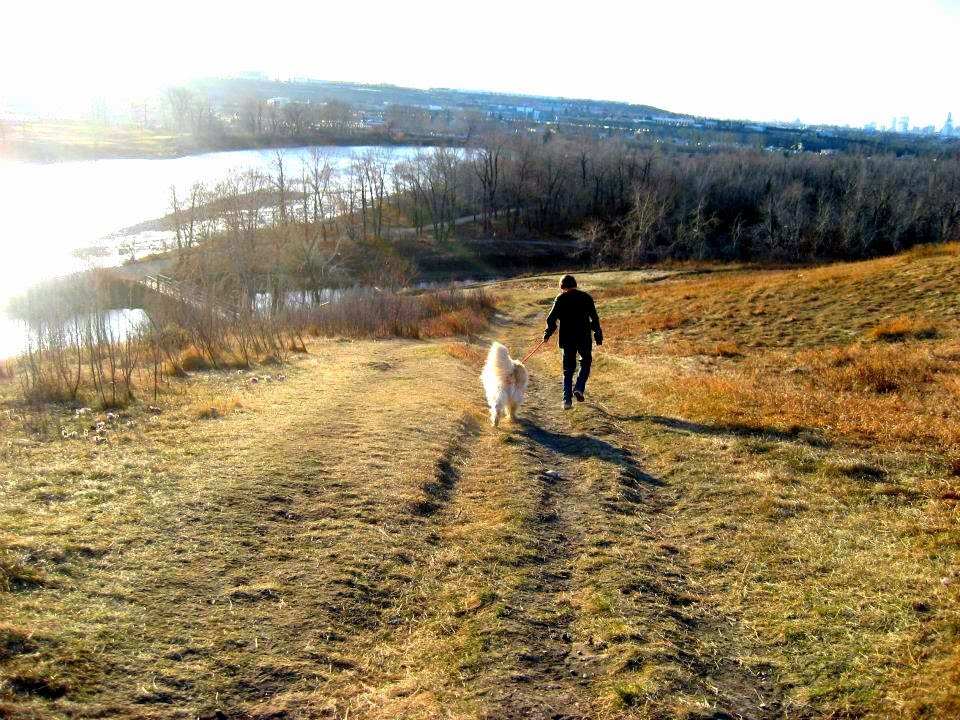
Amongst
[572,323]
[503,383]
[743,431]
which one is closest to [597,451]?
[503,383]

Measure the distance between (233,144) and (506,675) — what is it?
415ft

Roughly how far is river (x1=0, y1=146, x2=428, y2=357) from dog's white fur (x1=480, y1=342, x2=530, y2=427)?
99.8 ft

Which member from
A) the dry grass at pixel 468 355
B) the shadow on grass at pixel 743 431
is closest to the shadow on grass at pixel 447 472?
the shadow on grass at pixel 743 431

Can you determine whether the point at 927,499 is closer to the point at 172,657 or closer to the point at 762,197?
the point at 172,657

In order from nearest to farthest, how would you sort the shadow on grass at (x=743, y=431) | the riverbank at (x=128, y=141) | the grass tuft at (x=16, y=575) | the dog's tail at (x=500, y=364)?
the grass tuft at (x=16, y=575)
the shadow on grass at (x=743, y=431)
the dog's tail at (x=500, y=364)
the riverbank at (x=128, y=141)

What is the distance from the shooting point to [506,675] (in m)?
4.94

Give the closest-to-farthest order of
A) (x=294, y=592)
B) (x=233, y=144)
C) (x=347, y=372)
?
(x=294, y=592), (x=347, y=372), (x=233, y=144)

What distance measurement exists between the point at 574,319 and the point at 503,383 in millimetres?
2026

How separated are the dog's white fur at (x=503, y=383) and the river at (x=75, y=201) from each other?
3041cm

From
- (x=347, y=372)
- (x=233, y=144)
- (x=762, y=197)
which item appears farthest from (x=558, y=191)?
(x=347, y=372)

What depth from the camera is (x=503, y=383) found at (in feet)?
39.2

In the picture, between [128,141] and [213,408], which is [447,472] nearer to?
[213,408]

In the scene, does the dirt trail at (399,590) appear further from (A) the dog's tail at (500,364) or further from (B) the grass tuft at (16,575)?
(A) the dog's tail at (500,364)

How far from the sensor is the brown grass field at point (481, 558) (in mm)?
4699
